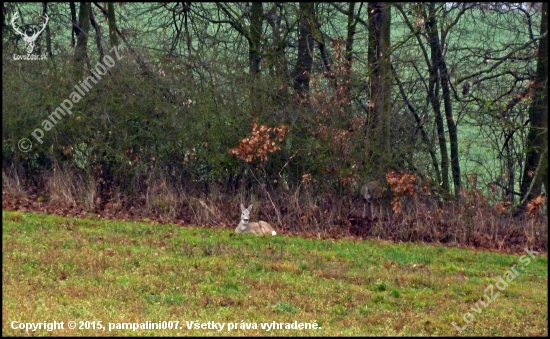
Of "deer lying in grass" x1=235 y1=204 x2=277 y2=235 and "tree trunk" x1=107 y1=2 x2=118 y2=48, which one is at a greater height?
"tree trunk" x1=107 y1=2 x2=118 y2=48

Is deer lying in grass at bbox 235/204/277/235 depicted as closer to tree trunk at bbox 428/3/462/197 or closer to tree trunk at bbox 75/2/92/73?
tree trunk at bbox 428/3/462/197

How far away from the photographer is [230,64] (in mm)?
17359

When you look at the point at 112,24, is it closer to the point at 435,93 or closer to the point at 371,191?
the point at 371,191

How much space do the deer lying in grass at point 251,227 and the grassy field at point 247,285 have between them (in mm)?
490

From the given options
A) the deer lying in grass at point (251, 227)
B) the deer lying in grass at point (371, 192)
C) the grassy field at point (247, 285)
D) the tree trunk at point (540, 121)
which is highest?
the tree trunk at point (540, 121)

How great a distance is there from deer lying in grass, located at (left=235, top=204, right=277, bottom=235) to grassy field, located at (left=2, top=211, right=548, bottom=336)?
0.49 m

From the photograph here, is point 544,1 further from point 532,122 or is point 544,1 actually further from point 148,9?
point 148,9

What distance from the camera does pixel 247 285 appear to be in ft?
32.4

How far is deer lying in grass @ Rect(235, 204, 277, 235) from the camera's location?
46.6ft

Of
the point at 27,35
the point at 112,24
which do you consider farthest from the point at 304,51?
the point at 27,35

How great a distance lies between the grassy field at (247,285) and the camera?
8102 mm

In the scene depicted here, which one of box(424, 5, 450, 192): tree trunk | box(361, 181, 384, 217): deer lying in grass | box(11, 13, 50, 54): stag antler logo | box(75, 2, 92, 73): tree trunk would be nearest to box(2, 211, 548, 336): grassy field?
box(361, 181, 384, 217): deer lying in grass

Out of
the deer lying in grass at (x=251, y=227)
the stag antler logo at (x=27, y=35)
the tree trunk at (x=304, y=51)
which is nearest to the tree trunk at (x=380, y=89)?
the tree trunk at (x=304, y=51)

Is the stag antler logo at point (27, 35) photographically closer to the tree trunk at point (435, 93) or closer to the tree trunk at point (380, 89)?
the tree trunk at point (380, 89)
